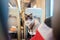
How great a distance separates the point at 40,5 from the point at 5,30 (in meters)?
2.22

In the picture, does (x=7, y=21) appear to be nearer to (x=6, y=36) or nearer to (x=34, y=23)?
(x=6, y=36)

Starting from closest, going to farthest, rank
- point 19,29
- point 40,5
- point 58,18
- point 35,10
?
point 58,18 < point 35,10 < point 19,29 < point 40,5

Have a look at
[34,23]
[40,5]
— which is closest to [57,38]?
[34,23]

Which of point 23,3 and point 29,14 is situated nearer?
point 29,14

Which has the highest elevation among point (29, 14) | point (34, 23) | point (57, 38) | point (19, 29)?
point (57, 38)

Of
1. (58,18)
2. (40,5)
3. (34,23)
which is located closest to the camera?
(58,18)

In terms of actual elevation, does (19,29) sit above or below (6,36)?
below

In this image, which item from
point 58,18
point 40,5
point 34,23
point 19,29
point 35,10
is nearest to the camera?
point 58,18

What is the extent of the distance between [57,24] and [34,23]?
1.51 metres

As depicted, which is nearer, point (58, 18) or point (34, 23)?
point (58, 18)

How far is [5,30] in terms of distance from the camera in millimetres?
262

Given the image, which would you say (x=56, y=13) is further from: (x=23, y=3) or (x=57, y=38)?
(x=23, y=3)

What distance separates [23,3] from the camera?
2482mm

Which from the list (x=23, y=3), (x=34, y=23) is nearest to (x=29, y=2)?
(x=23, y=3)
